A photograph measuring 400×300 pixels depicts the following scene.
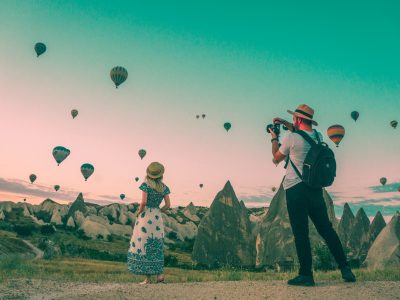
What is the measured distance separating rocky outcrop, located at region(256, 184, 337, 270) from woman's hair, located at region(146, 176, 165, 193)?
40.4m

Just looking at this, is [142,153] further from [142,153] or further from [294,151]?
[294,151]

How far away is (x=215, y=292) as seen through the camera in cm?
691

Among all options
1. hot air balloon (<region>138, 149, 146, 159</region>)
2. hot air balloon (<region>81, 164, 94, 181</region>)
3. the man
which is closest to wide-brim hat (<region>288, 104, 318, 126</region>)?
the man

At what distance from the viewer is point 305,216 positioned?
6.69 m

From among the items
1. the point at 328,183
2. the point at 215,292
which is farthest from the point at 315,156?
the point at 215,292

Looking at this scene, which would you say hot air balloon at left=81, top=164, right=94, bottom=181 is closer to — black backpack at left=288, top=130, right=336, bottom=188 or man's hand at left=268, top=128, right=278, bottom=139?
man's hand at left=268, top=128, right=278, bottom=139

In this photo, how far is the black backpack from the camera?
21.1 feet

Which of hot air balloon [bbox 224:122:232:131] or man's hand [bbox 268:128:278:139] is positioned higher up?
hot air balloon [bbox 224:122:232:131]

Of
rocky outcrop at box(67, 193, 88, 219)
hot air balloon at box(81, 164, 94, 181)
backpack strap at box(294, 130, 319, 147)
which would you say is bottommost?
backpack strap at box(294, 130, 319, 147)

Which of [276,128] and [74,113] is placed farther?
[74,113]

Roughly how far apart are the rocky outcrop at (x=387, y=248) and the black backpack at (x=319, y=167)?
34.0 metres

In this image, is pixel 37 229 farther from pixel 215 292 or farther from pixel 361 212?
pixel 215 292

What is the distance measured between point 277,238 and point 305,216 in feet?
154

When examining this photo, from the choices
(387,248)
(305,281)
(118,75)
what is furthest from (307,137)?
(387,248)
